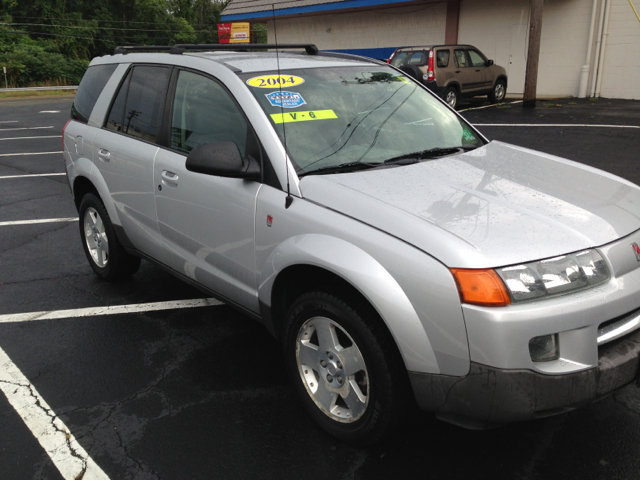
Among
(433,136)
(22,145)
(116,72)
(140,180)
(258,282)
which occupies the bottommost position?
(22,145)

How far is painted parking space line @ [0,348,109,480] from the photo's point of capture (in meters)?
2.80

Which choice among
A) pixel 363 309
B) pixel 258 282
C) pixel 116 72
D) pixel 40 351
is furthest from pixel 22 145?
pixel 363 309

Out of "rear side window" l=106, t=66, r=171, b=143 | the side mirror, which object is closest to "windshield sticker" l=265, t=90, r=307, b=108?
the side mirror

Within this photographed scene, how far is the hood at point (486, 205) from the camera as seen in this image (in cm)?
242

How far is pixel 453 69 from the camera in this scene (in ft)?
53.3

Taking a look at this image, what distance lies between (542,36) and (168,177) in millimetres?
18471

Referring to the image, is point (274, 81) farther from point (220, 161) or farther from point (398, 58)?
point (398, 58)

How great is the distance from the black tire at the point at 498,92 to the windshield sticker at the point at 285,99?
50.9ft

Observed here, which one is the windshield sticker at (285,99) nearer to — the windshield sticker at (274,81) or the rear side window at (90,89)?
the windshield sticker at (274,81)

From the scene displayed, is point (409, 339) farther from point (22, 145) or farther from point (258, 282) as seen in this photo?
point (22, 145)

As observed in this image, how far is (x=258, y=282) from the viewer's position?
3.23 m

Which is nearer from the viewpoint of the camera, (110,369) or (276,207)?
(276,207)

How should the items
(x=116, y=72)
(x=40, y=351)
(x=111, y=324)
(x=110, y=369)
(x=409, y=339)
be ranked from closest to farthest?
(x=409, y=339), (x=110, y=369), (x=40, y=351), (x=111, y=324), (x=116, y=72)

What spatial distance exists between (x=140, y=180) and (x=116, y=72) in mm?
1129
